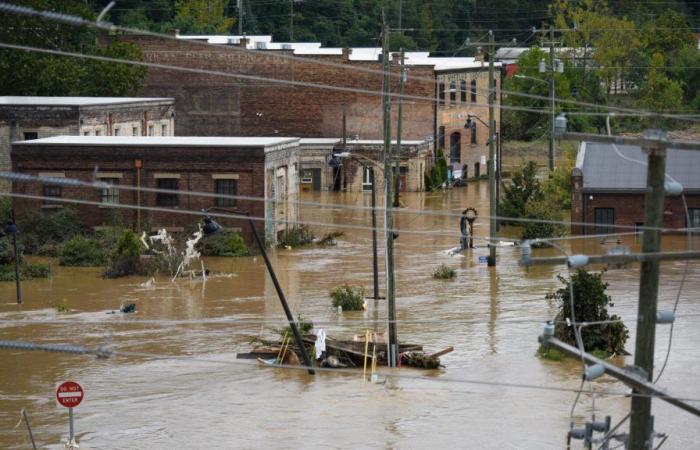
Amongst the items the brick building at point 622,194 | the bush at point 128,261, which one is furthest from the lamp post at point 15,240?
the brick building at point 622,194

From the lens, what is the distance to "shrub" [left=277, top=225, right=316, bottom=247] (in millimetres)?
49688

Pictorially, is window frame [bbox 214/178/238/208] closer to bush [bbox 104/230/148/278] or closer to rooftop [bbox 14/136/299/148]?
rooftop [bbox 14/136/299/148]

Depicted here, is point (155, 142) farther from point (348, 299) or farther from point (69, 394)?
point (69, 394)

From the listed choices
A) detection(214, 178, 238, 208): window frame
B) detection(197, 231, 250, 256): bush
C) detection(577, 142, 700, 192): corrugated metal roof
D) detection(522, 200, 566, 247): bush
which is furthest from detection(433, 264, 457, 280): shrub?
detection(214, 178, 238, 208): window frame

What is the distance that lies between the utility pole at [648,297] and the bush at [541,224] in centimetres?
3210

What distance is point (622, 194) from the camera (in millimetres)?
48594

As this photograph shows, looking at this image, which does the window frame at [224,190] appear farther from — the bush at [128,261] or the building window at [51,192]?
the bush at [128,261]

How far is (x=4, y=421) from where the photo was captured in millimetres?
25781

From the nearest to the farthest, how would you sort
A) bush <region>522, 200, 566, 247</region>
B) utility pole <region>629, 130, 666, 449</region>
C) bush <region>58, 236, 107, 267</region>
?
utility pole <region>629, 130, 666, 449</region>, bush <region>58, 236, 107, 267</region>, bush <region>522, 200, 566, 247</region>

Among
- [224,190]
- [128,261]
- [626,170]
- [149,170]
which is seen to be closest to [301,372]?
[128,261]

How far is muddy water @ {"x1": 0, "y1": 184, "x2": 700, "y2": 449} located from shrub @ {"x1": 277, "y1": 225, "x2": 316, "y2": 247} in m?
4.21

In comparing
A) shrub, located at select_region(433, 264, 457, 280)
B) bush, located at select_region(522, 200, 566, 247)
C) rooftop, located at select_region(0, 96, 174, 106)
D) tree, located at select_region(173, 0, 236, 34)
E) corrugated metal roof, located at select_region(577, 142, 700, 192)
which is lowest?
shrub, located at select_region(433, 264, 457, 280)

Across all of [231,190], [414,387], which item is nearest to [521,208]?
[231,190]

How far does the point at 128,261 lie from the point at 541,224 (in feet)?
46.6
